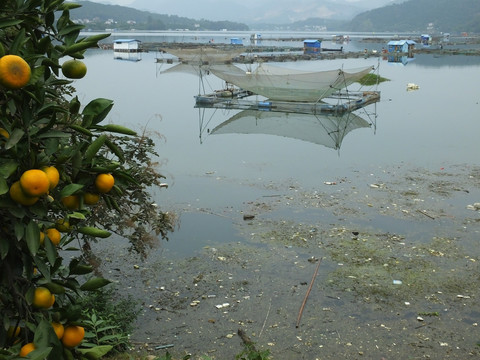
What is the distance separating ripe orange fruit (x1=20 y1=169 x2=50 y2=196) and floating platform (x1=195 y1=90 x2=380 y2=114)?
17.1 m

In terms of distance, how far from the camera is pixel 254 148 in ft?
44.8

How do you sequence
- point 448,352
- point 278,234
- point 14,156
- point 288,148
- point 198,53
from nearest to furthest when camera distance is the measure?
1. point 14,156
2. point 448,352
3. point 278,234
4. point 288,148
5. point 198,53

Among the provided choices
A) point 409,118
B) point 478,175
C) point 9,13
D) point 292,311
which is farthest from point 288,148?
point 9,13

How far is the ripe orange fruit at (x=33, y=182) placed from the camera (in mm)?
1693

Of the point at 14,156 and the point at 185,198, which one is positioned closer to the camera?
the point at 14,156

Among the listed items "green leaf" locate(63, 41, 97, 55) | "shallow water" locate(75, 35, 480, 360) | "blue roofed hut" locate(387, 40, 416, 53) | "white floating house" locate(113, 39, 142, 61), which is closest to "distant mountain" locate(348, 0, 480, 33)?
"blue roofed hut" locate(387, 40, 416, 53)

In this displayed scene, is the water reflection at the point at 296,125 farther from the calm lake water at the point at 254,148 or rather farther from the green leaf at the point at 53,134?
the green leaf at the point at 53,134

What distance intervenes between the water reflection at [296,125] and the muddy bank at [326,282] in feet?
18.8

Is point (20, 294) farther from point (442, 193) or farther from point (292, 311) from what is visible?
point (442, 193)

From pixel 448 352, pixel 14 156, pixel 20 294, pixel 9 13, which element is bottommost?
pixel 448 352

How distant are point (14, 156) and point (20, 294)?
1.56ft

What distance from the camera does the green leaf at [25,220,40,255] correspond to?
1.74m

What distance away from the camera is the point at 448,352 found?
4.96 metres

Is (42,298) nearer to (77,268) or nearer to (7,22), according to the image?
(77,268)
